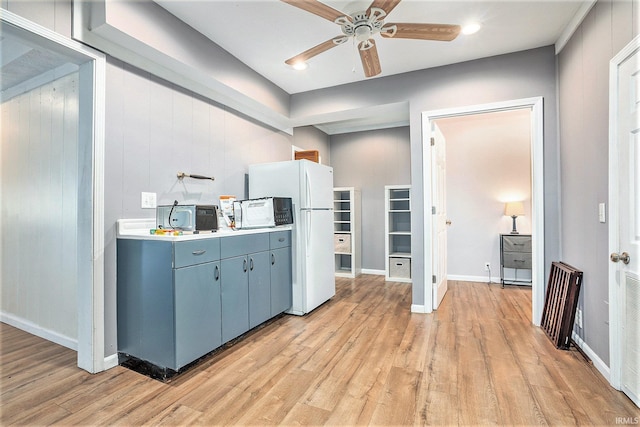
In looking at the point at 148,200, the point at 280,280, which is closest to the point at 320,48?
the point at 148,200

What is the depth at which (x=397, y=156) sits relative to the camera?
17.0ft

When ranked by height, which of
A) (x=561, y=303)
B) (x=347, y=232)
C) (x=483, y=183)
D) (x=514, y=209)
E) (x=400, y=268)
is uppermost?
(x=483, y=183)

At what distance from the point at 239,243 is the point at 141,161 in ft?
3.29

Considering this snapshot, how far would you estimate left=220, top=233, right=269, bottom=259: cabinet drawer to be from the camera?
2338mm

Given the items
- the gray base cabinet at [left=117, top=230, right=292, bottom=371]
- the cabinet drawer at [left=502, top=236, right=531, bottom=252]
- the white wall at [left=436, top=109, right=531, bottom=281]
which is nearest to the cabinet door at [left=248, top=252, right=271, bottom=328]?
the gray base cabinet at [left=117, top=230, right=292, bottom=371]

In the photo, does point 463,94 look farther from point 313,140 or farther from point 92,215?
point 92,215

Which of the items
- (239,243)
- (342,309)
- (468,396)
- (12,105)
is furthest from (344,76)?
(12,105)

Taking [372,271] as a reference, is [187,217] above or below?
above

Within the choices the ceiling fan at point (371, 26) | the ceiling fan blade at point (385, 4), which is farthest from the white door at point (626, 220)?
the ceiling fan blade at point (385, 4)

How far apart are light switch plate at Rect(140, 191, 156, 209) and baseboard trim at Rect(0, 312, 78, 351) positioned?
4.10 ft

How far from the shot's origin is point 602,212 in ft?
6.35

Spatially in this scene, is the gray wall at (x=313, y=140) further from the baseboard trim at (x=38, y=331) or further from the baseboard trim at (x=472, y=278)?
the baseboard trim at (x=38, y=331)

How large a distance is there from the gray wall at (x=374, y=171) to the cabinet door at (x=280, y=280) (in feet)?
8.09

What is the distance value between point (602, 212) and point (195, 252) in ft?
8.96
